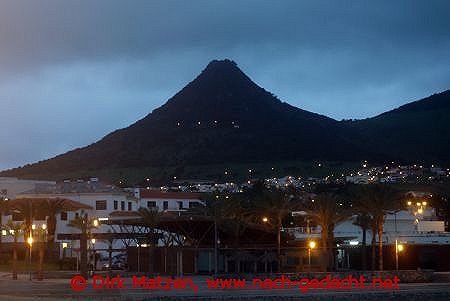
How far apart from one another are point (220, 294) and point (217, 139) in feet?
399

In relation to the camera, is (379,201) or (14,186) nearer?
(379,201)

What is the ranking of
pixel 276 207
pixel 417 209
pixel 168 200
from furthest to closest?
pixel 168 200 → pixel 417 209 → pixel 276 207

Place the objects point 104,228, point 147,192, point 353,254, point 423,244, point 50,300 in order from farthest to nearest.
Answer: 1. point 147,192
2. point 104,228
3. point 353,254
4. point 423,244
5. point 50,300

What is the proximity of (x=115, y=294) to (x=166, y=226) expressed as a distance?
2116cm

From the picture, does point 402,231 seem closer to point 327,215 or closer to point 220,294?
point 327,215

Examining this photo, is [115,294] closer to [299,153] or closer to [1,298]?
[1,298]

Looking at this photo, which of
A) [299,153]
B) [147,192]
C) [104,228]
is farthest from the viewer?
[299,153]

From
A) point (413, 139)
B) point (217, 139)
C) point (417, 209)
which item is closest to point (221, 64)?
point (217, 139)

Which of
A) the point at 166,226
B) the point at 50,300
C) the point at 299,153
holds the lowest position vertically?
the point at 50,300

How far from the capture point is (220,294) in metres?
39.3

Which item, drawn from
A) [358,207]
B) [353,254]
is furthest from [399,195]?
[353,254]

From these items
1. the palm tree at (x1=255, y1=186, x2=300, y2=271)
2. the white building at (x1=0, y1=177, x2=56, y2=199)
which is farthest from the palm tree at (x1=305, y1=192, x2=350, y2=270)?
the white building at (x1=0, y1=177, x2=56, y2=199)

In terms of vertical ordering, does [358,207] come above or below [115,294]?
above

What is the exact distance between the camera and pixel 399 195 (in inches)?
2160
